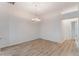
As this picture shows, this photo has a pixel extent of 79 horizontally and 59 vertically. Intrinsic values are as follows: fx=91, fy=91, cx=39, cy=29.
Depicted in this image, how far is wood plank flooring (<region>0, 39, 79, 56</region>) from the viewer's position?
1783mm

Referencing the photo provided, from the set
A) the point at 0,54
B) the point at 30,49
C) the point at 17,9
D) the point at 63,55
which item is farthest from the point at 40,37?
the point at 0,54

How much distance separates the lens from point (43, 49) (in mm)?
1827

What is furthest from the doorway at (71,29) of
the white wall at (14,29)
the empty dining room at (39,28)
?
the white wall at (14,29)

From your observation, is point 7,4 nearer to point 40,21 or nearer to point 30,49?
point 40,21

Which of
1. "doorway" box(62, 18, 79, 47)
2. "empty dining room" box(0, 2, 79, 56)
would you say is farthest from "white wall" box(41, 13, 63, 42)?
"doorway" box(62, 18, 79, 47)

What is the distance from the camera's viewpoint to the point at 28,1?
1.77 metres

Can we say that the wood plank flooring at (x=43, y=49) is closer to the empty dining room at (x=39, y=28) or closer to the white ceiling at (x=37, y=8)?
the empty dining room at (x=39, y=28)

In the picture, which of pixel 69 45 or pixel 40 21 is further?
pixel 40 21

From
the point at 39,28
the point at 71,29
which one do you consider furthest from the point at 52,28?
the point at 71,29

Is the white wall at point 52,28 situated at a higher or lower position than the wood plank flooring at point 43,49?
higher

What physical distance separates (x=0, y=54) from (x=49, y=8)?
1338 mm

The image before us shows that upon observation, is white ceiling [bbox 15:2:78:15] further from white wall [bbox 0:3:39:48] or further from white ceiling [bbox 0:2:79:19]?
white wall [bbox 0:3:39:48]

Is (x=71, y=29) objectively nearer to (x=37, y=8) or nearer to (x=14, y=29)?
(x=37, y=8)

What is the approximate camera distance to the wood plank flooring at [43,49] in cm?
178
